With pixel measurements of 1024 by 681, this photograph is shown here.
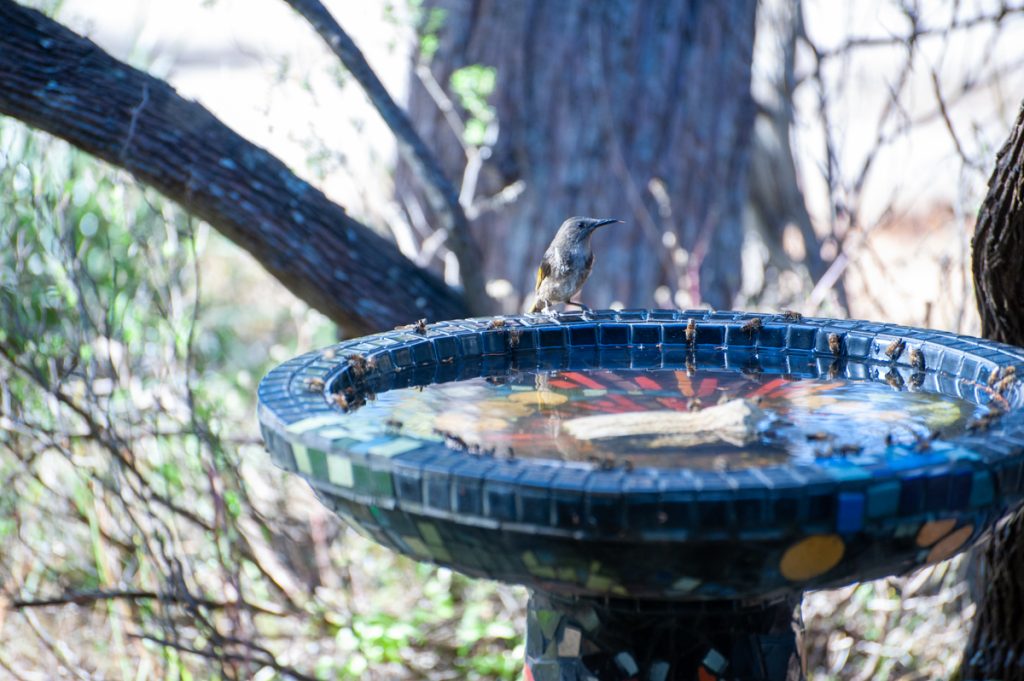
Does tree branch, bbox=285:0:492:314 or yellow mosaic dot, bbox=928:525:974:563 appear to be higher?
tree branch, bbox=285:0:492:314

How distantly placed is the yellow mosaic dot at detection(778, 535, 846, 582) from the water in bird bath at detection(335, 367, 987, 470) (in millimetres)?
142

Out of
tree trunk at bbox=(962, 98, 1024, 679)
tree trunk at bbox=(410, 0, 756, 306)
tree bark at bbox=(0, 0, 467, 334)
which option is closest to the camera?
tree trunk at bbox=(962, 98, 1024, 679)

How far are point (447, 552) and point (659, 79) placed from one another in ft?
14.0

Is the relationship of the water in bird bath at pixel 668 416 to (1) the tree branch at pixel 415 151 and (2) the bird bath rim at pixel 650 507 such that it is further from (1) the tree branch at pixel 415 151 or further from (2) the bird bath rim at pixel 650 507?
(1) the tree branch at pixel 415 151

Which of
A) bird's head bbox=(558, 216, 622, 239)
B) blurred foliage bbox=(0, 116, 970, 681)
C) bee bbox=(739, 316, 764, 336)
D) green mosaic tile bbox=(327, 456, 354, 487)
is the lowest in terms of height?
blurred foliage bbox=(0, 116, 970, 681)

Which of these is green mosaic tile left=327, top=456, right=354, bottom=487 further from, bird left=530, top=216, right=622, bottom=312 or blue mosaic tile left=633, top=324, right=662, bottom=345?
bird left=530, top=216, right=622, bottom=312

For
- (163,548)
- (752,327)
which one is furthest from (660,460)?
(163,548)

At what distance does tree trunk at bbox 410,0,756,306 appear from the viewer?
5211 millimetres

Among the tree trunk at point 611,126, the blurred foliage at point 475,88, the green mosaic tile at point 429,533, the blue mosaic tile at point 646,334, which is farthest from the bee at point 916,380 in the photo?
the tree trunk at point 611,126

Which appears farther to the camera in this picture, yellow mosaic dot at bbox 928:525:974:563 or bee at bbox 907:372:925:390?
bee at bbox 907:372:925:390

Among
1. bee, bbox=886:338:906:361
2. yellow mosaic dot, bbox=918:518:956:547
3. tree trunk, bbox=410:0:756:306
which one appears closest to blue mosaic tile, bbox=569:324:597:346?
bee, bbox=886:338:906:361

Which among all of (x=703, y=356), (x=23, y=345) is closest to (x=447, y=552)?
(x=703, y=356)

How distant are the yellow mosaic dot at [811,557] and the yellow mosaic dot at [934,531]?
124 millimetres

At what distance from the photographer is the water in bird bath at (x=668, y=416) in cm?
177
